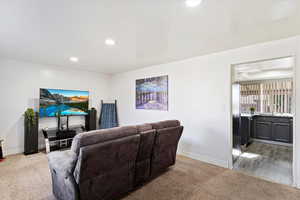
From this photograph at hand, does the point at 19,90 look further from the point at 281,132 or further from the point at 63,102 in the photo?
the point at 281,132

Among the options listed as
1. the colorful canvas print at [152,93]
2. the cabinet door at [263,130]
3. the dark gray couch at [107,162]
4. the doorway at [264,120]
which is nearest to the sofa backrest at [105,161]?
the dark gray couch at [107,162]

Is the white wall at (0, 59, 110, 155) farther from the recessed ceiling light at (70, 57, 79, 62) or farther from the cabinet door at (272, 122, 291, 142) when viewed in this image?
the cabinet door at (272, 122, 291, 142)

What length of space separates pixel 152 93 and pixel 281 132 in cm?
416

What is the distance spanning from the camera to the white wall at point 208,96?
2.71 meters

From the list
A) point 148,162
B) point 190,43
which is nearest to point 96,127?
point 148,162

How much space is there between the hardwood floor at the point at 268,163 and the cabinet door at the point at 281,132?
33 centimetres

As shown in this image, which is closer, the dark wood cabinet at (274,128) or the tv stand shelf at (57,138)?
the tv stand shelf at (57,138)

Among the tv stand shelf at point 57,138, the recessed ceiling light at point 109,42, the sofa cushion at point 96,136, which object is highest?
the recessed ceiling light at point 109,42

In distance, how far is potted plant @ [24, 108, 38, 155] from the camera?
148 inches

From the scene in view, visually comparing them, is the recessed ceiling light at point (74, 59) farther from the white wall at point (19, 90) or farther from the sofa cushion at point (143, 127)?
the sofa cushion at point (143, 127)

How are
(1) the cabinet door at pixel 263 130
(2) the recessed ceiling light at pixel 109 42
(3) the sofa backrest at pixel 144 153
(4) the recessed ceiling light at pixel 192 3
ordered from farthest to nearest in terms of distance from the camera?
(1) the cabinet door at pixel 263 130 < (2) the recessed ceiling light at pixel 109 42 < (3) the sofa backrest at pixel 144 153 < (4) the recessed ceiling light at pixel 192 3

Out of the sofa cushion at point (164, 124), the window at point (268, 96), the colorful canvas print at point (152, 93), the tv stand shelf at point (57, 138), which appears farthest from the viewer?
the window at point (268, 96)

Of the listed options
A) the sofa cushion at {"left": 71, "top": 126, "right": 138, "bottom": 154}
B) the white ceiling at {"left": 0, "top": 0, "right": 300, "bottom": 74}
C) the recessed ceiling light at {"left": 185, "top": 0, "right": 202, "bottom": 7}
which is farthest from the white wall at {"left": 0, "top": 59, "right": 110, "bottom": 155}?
the recessed ceiling light at {"left": 185, "top": 0, "right": 202, "bottom": 7}

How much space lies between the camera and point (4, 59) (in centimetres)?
368
